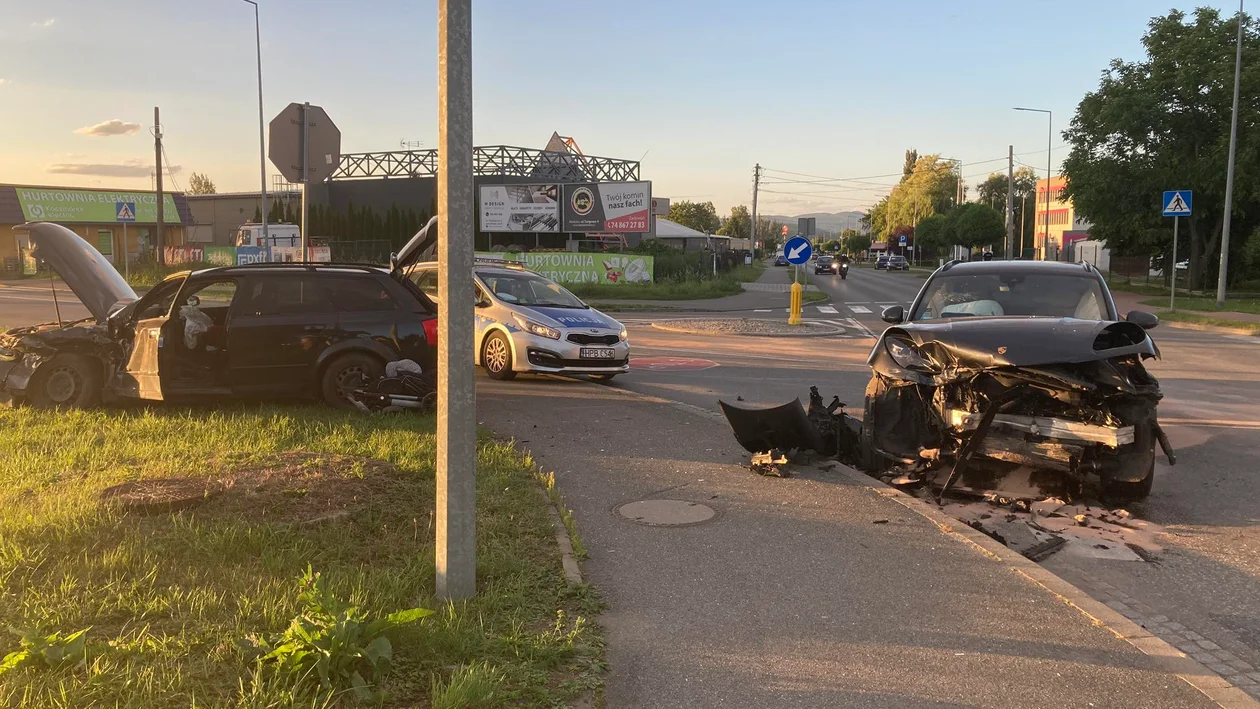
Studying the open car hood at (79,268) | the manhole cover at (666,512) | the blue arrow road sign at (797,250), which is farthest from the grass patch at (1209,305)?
the open car hood at (79,268)

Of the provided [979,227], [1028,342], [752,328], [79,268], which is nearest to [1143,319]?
[1028,342]

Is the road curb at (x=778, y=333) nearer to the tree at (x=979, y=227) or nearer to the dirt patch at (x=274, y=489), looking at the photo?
the dirt patch at (x=274, y=489)

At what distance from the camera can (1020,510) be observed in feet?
20.4

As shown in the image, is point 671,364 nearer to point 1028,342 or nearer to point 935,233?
point 1028,342

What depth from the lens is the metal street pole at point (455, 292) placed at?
12.5 feet

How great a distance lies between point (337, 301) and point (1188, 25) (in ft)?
130

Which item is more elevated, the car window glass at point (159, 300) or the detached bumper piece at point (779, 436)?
the car window glass at point (159, 300)

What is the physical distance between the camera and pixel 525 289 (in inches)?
490

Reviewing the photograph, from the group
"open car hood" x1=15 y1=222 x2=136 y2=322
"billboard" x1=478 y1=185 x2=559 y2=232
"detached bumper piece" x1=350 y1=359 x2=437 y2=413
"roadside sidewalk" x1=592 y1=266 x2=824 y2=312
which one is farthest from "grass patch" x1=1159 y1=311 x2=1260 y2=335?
"billboard" x1=478 y1=185 x2=559 y2=232

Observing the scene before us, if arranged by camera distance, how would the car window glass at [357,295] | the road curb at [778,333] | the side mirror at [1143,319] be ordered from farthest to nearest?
the road curb at [778,333] < the car window glass at [357,295] < the side mirror at [1143,319]

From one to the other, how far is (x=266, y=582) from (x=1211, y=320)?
24.7m

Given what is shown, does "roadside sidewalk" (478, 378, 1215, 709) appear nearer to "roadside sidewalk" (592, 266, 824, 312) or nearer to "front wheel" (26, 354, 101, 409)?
"front wheel" (26, 354, 101, 409)

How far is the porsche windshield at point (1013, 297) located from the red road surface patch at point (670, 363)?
559 centimetres

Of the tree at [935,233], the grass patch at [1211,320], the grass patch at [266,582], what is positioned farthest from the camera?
the tree at [935,233]
